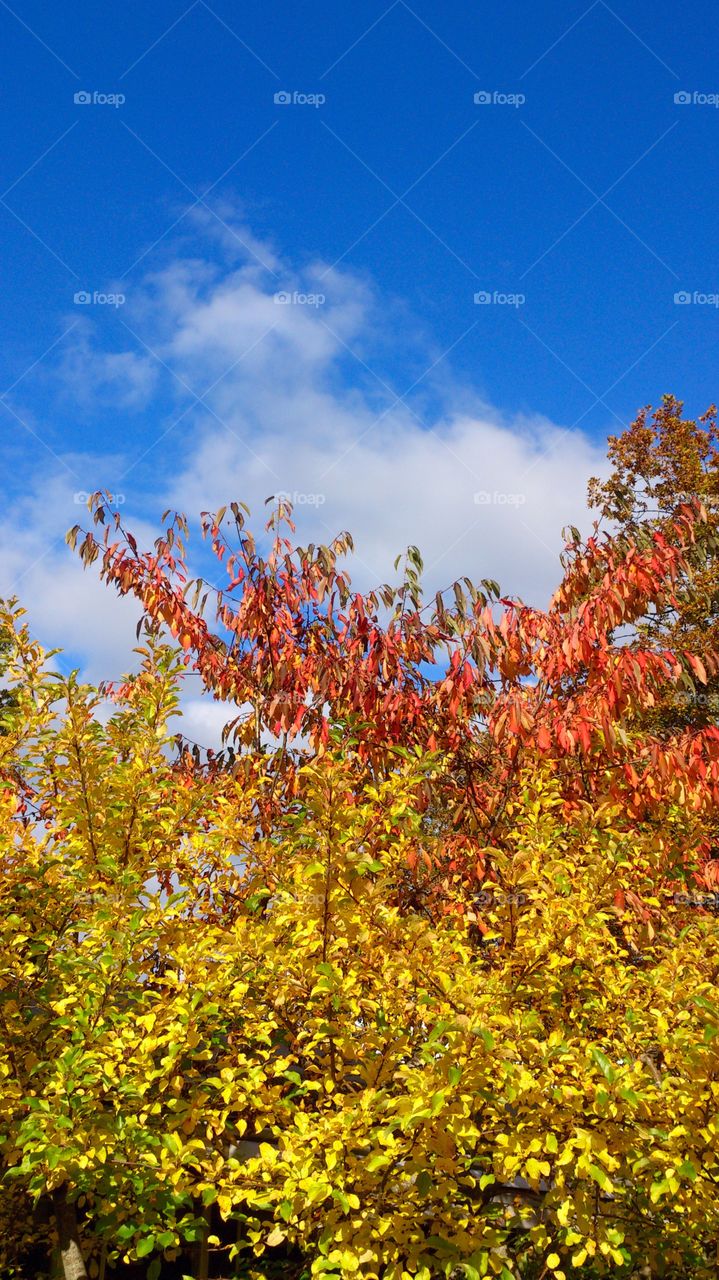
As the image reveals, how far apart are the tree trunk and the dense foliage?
0.04ft

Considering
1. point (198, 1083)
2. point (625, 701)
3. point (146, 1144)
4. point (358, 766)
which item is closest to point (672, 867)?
point (625, 701)

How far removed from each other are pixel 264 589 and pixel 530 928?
2.84m

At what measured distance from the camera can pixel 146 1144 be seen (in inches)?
130

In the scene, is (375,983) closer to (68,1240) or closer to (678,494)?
(68,1240)

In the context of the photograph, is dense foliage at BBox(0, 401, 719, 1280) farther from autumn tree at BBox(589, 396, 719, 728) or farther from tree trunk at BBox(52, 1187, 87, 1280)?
autumn tree at BBox(589, 396, 719, 728)

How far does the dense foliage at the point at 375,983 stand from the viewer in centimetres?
303

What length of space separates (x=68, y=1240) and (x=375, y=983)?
6.90 feet

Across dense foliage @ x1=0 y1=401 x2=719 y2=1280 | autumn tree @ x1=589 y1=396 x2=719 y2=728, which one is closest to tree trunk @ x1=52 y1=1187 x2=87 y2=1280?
dense foliage @ x1=0 y1=401 x2=719 y2=1280

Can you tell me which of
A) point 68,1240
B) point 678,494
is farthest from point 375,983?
point 678,494

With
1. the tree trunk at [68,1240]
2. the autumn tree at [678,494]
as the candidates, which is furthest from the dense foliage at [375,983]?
the autumn tree at [678,494]

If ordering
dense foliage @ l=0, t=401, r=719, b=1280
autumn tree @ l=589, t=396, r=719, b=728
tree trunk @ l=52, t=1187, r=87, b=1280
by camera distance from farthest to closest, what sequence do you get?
1. autumn tree @ l=589, t=396, r=719, b=728
2. tree trunk @ l=52, t=1187, r=87, b=1280
3. dense foliage @ l=0, t=401, r=719, b=1280

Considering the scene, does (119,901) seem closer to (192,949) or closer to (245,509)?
(192,949)

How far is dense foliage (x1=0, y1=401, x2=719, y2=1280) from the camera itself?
119 inches

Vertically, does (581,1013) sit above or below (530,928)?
below
